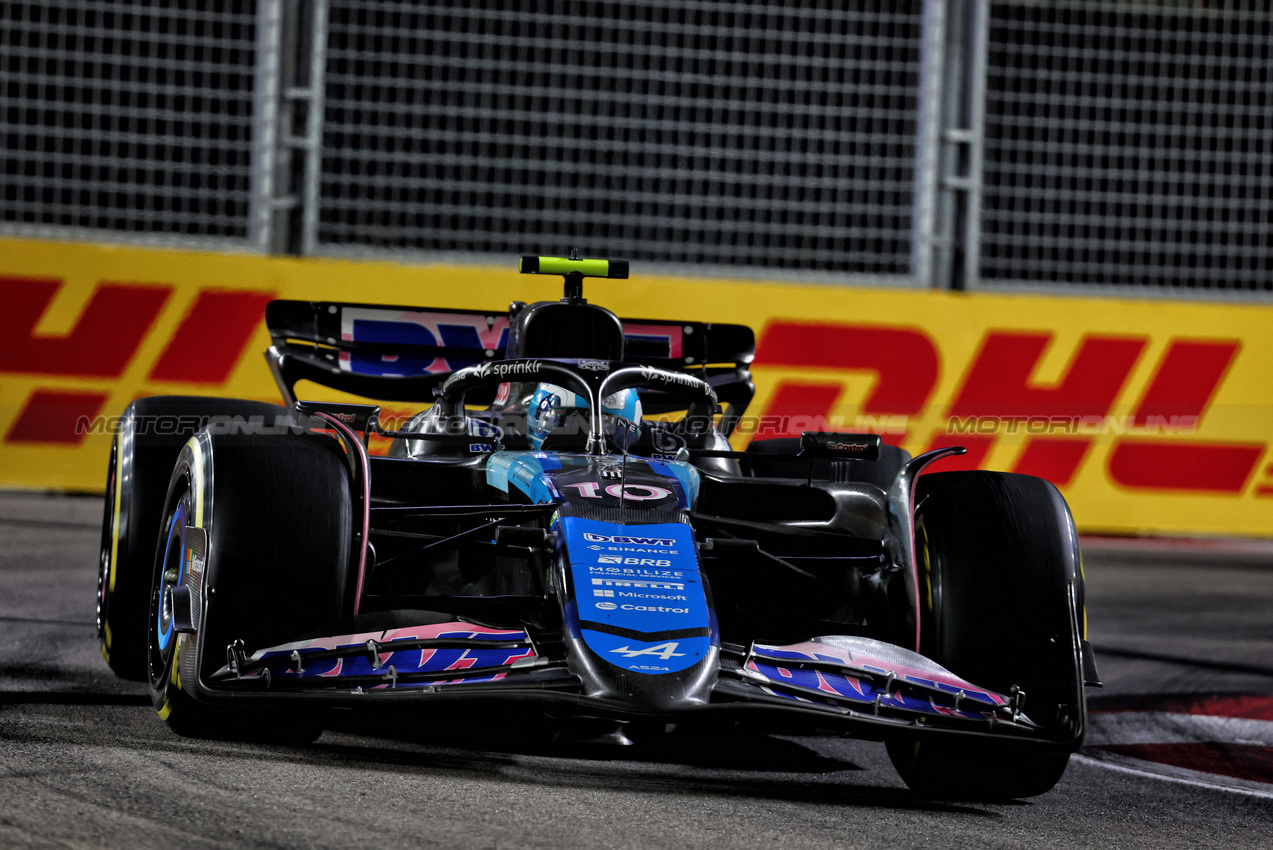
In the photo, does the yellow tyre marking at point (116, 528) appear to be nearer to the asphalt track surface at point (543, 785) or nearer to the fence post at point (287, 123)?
the asphalt track surface at point (543, 785)

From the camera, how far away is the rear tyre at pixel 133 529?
14.6 feet

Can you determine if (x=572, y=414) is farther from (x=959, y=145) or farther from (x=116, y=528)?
(x=959, y=145)

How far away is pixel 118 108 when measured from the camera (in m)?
8.73

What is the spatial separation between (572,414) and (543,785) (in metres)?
1.52

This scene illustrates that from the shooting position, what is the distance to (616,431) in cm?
480

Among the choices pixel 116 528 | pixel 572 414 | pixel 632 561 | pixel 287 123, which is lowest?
pixel 116 528

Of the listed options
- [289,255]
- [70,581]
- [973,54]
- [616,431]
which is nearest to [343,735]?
[616,431]

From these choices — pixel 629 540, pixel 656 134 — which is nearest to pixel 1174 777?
pixel 629 540

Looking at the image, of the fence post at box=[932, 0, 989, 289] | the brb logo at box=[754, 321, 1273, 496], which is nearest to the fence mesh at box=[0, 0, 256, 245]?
the brb logo at box=[754, 321, 1273, 496]

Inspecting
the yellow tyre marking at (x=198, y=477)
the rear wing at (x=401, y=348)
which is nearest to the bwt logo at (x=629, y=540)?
the yellow tyre marking at (x=198, y=477)

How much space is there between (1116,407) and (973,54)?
234 centimetres

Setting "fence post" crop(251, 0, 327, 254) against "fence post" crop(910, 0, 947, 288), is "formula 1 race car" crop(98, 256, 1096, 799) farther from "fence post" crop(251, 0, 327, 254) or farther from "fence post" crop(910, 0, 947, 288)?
"fence post" crop(910, 0, 947, 288)

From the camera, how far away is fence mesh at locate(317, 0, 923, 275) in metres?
9.04

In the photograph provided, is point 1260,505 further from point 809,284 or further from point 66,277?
point 66,277
